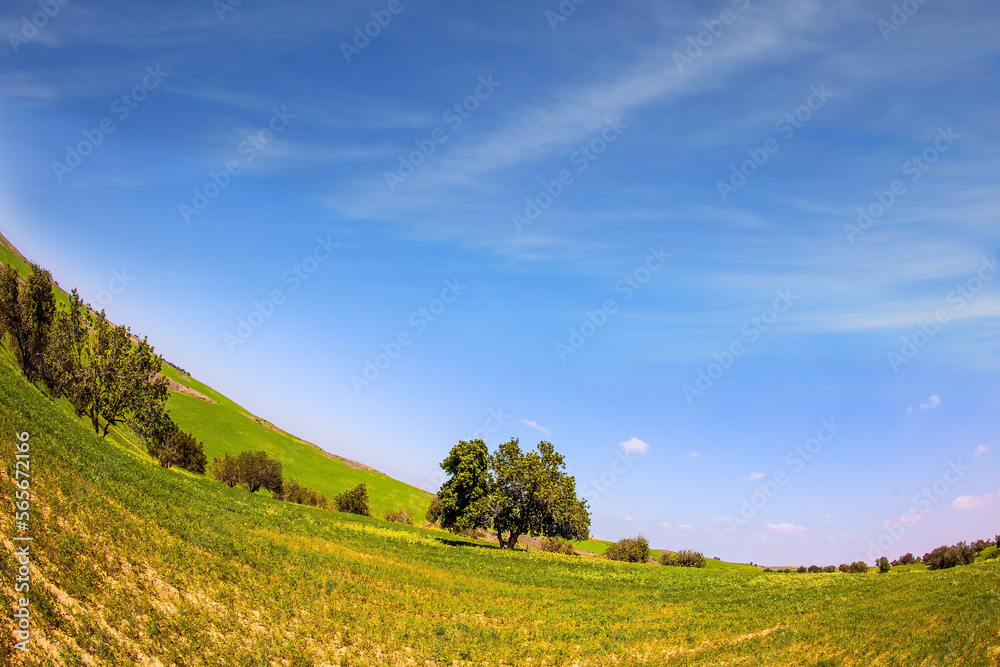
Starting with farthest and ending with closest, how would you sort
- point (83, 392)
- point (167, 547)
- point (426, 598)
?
point (83, 392)
point (426, 598)
point (167, 547)

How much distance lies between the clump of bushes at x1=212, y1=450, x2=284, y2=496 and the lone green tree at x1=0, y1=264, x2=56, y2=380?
43.1 metres

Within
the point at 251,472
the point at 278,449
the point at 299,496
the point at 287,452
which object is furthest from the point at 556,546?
the point at 287,452

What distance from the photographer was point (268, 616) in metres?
23.7

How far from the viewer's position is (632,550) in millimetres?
92250

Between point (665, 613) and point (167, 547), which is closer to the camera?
point (167, 547)

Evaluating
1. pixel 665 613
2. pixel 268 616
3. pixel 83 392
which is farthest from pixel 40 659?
pixel 83 392

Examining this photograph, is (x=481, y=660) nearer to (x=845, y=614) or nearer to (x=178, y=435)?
(x=845, y=614)

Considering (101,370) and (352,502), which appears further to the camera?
(352,502)

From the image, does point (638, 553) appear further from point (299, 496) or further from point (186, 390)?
point (186, 390)

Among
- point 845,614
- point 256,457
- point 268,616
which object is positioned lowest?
point 256,457

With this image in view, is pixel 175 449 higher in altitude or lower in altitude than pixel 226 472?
higher

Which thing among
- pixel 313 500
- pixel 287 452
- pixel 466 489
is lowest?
pixel 287 452

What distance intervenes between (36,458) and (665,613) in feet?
117

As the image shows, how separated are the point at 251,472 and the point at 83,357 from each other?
4735 cm
